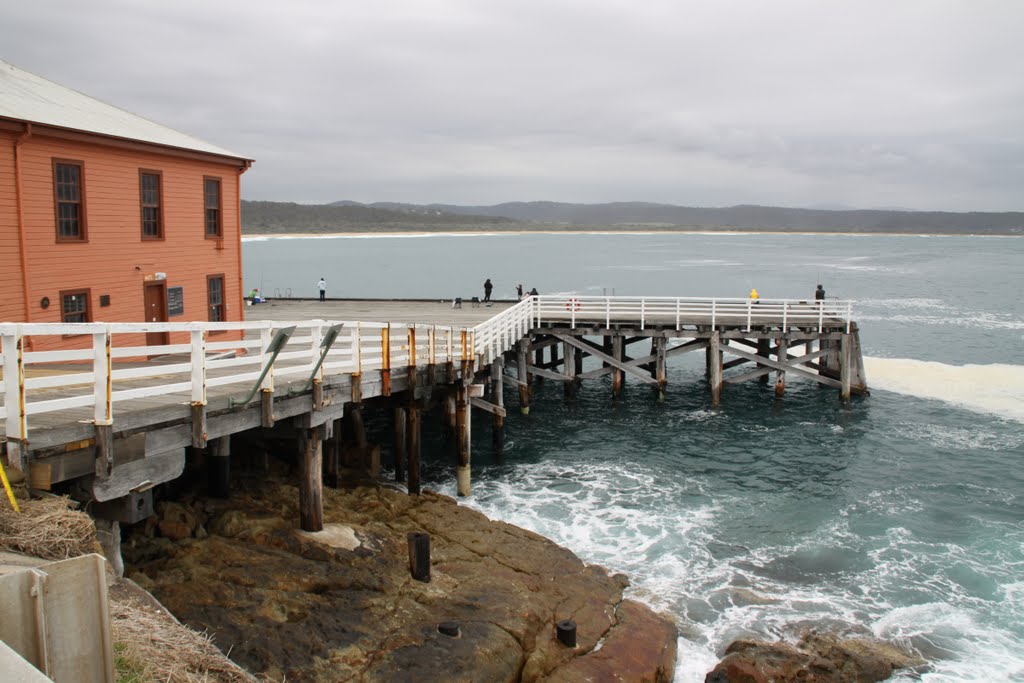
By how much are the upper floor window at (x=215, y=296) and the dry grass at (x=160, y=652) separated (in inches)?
563

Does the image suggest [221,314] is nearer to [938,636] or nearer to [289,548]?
[289,548]

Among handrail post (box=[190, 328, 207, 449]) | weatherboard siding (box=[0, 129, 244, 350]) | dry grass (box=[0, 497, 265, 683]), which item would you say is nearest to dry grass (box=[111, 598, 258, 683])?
dry grass (box=[0, 497, 265, 683])

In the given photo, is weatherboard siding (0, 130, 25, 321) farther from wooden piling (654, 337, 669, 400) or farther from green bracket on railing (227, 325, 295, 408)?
wooden piling (654, 337, 669, 400)

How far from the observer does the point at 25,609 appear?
14.4ft

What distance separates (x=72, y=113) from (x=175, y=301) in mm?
4509

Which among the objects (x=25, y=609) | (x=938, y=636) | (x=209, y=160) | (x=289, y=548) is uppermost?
(x=209, y=160)

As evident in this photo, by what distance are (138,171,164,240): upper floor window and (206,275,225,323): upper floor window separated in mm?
2194

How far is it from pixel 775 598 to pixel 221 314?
1479 cm

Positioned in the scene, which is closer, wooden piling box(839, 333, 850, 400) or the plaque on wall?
the plaque on wall

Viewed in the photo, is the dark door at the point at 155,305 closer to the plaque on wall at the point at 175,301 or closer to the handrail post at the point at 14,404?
the plaque on wall at the point at 175,301

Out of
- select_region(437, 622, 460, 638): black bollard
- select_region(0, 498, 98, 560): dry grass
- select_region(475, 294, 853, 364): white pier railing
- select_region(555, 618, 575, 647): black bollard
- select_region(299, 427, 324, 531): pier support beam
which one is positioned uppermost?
select_region(475, 294, 853, 364): white pier railing

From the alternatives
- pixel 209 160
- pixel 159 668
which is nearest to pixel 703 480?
pixel 209 160

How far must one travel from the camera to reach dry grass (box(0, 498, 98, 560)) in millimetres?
6320

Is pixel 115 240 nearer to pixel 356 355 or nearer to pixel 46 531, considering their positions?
pixel 356 355
